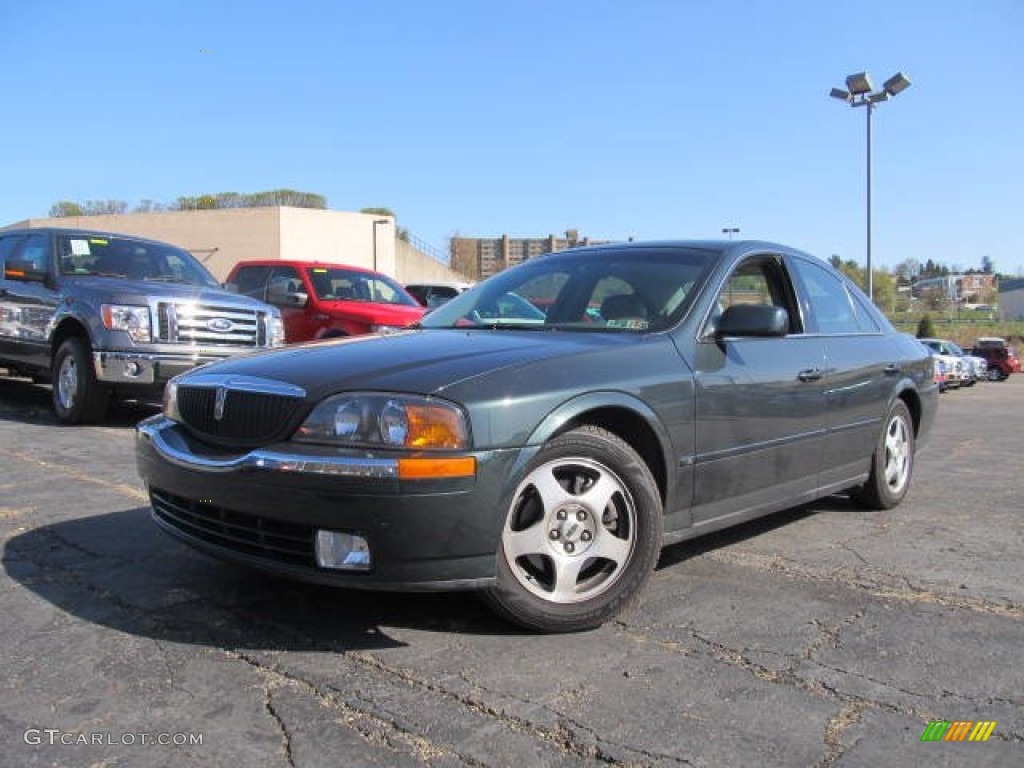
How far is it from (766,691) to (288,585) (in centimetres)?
191

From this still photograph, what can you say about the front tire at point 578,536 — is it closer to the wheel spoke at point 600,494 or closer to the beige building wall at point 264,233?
the wheel spoke at point 600,494

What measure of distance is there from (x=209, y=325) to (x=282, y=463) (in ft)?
18.0

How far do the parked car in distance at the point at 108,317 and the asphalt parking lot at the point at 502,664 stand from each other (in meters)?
3.31

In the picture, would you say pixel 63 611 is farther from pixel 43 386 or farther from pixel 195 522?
pixel 43 386

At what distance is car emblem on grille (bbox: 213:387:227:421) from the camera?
322 cm

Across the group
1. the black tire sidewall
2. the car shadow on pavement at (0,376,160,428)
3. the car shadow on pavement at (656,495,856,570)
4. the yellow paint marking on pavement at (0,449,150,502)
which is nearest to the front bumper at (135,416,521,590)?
the car shadow on pavement at (656,495,856,570)

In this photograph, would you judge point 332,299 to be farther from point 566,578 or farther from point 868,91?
point 868,91

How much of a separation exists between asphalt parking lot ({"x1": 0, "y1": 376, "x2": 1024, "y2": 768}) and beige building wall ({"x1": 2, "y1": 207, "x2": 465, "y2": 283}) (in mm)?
41276

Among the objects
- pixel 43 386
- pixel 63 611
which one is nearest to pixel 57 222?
pixel 43 386

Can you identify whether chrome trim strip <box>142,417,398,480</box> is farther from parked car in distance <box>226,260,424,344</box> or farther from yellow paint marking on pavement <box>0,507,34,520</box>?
parked car in distance <box>226,260,424,344</box>

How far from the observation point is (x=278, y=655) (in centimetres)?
291

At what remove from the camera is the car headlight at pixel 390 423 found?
9.31 ft

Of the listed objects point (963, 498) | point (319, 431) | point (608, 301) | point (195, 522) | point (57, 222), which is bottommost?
point (963, 498)
